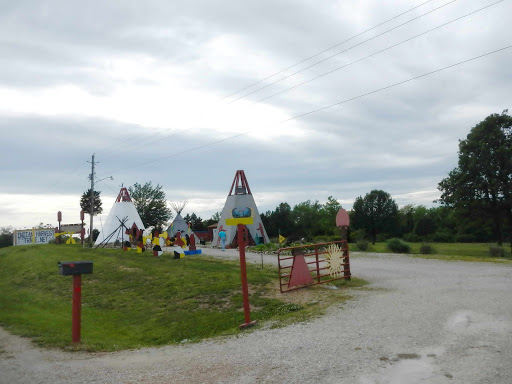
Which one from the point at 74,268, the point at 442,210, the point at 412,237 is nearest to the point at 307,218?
the point at 412,237

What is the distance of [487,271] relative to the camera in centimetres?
1527

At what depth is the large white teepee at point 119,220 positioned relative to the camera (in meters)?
38.7

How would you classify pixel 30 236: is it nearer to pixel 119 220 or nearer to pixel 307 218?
pixel 119 220

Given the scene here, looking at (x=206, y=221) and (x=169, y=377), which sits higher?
(x=206, y=221)

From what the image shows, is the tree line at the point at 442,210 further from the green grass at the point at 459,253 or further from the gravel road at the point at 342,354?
the gravel road at the point at 342,354

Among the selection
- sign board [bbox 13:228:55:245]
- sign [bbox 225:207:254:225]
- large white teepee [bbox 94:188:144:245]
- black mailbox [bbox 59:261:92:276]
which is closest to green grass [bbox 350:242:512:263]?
sign [bbox 225:207:254:225]

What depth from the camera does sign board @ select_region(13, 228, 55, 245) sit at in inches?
1741

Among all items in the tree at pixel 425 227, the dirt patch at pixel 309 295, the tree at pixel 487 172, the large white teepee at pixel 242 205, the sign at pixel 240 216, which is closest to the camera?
the sign at pixel 240 216

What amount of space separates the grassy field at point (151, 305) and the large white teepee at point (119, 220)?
Result: 18.2m

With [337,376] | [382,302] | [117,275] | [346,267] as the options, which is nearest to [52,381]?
[337,376]

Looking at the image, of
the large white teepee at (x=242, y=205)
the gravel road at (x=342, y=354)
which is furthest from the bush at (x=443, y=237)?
the gravel road at (x=342, y=354)

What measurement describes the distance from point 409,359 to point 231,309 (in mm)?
5562

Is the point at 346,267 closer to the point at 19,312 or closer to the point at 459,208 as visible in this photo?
the point at 19,312

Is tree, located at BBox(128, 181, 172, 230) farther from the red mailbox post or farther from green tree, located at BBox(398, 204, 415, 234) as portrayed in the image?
the red mailbox post
